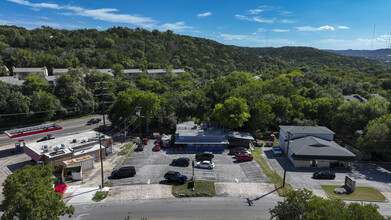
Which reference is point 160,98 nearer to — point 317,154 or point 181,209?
point 181,209

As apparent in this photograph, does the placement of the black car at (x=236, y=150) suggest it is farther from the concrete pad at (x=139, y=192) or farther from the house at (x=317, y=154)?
the concrete pad at (x=139, y=192)

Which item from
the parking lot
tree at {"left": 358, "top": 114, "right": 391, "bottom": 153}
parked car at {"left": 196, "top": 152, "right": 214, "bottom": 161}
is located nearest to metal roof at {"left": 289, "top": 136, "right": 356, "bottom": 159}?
tree at {"left": 358, "top": 114, "right": 391, "bottom": 153}

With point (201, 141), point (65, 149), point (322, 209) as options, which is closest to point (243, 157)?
point (201, 141)

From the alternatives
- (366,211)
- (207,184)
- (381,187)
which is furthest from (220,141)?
(366,211)

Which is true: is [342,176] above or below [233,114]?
below

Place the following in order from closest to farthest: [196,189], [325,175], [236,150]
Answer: [196,189] → [325,175] → [236,150]

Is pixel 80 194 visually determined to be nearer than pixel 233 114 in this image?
Yes

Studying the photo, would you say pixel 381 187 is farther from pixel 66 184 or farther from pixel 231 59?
pixel 231 59
